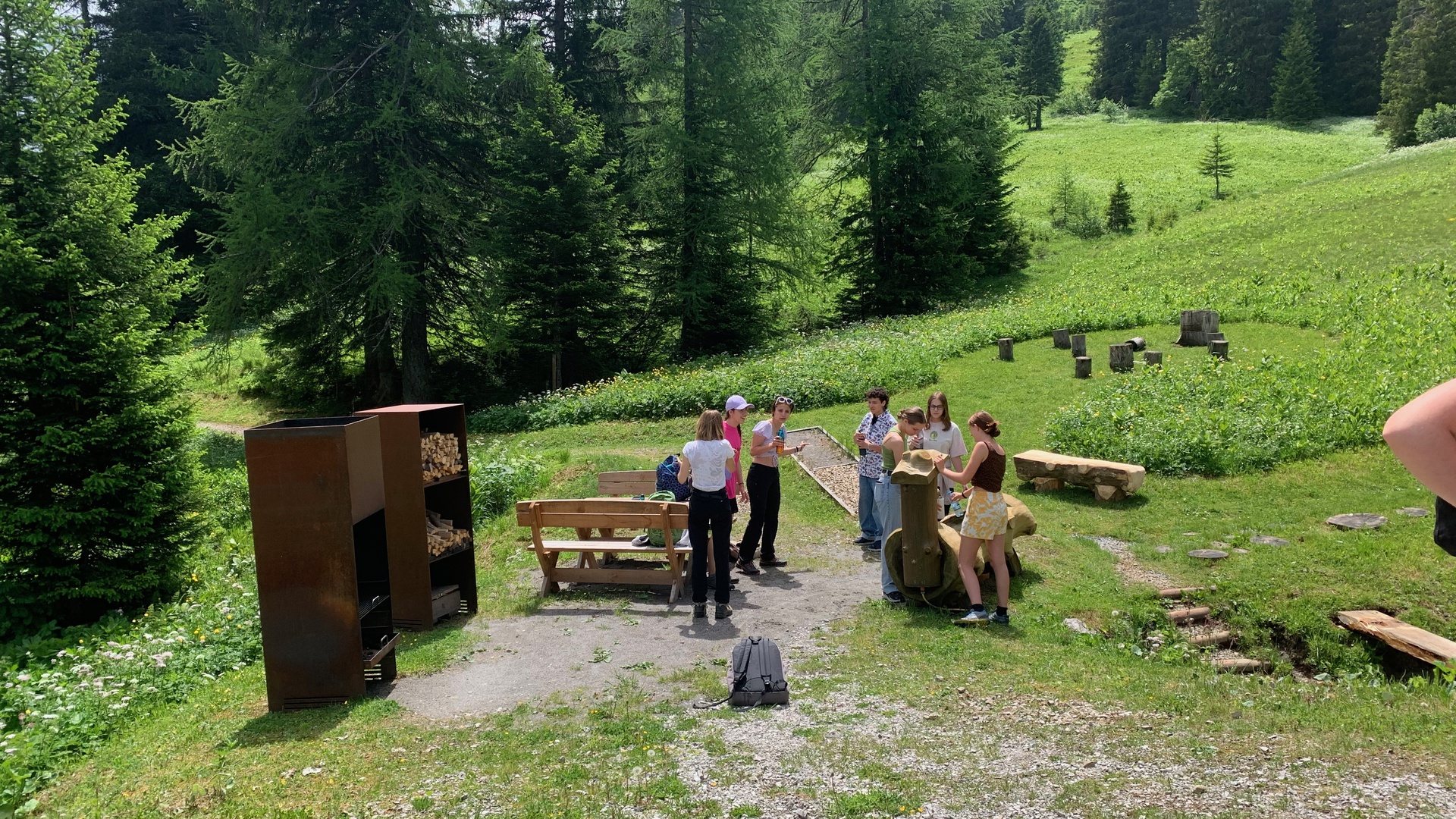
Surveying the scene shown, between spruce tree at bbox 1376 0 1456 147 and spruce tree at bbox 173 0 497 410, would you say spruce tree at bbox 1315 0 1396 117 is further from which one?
spruce tree at bbox 173 0 497 410

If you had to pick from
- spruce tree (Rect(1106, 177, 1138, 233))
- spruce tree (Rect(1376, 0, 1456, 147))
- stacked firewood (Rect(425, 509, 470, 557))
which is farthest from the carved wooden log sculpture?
spruce tree (Rect(1376, 0, 1456, 147))

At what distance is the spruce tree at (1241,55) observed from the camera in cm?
7781

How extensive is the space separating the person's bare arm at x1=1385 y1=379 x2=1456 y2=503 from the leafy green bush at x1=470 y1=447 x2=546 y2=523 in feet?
42.7

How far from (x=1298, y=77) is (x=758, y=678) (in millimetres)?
83453

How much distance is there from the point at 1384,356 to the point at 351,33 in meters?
25.4

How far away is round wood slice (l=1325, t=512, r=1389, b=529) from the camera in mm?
11125

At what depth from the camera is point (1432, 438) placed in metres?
2.42

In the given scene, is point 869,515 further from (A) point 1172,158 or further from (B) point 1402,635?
(A) point 1172,158

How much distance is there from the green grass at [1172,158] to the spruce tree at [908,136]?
1185 cm

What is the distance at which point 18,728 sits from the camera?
789cm

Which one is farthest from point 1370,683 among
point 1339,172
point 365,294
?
point 1339,172

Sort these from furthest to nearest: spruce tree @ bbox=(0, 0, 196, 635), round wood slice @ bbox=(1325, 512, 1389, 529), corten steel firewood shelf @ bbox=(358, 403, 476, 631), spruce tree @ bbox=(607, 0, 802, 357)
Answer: spruce tree @ bbox=(607, 0, 802, 357) → spruce tree @ bbox=(0, 0, 196, 635) → round wood slice @ bbox=(1325, 512, 1389, 529) → corten steel firewood shelf @ bbox=(358, 403, 476, 631)

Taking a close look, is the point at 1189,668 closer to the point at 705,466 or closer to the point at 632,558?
the point at 705,466

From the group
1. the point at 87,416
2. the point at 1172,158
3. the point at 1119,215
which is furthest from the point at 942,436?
the point at 1172,158
